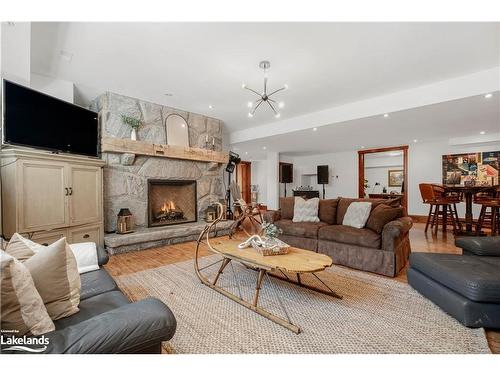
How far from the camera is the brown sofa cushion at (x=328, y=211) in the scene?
351 cm

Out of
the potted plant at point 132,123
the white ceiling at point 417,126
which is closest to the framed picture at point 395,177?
the white ceiling at point 417,126

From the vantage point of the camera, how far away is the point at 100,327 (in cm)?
83

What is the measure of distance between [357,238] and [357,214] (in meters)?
0.44

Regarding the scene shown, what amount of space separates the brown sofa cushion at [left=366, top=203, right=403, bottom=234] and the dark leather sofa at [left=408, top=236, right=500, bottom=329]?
2.04 ft

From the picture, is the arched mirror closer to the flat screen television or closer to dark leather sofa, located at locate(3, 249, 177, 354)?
the flat screen television

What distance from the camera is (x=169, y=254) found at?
3.46 metres

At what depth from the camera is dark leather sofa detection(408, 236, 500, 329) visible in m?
1.57

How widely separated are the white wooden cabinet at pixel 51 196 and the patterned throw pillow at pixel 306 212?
2.97 metres

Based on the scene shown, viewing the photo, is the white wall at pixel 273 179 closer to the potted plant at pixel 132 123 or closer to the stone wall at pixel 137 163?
the stone wall at pixel 137 163

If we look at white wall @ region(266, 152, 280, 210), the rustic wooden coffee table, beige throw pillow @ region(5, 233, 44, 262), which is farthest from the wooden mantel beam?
white wall @ region(266, 152, 280, 210)
